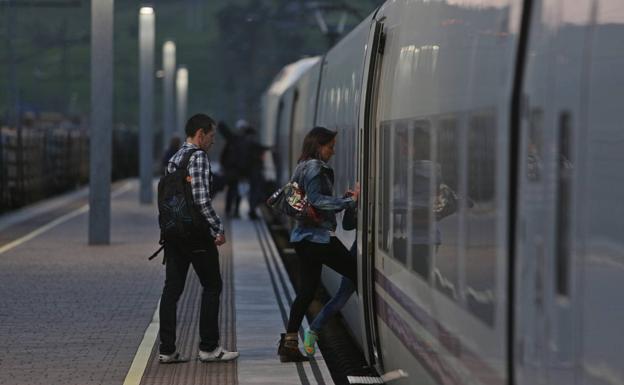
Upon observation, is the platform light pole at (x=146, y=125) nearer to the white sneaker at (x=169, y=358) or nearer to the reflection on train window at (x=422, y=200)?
the white sneaker at (x=169, y=358)

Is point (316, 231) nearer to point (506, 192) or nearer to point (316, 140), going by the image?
point (316, 140)

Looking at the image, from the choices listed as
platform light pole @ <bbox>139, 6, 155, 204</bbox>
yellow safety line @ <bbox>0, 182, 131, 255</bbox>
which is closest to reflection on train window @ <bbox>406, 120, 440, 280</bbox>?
yellow safety line @ <bbox>0, 182, 131, 255</bbox>

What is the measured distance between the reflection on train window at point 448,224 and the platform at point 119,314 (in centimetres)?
356

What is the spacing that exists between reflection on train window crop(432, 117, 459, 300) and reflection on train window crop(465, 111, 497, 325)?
325mm

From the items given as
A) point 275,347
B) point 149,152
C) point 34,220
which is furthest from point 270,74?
Result: point 275,347

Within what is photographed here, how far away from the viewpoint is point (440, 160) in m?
7.64

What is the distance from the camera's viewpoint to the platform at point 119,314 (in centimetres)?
1131

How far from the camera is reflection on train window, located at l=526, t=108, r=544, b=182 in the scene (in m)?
5.46

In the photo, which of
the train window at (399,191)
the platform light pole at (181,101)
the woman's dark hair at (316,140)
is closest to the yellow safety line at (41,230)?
the woman's dark hair at (316,140)

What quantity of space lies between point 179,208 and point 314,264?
103 cm

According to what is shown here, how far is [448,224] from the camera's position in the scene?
7.28 meters

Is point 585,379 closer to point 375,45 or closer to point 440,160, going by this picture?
point 440,160

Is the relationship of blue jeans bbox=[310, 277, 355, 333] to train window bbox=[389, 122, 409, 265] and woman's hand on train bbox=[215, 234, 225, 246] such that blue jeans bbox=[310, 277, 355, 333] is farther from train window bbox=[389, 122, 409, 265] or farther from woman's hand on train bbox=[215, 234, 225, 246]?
train window bbox=[389, 122, 409, 265]

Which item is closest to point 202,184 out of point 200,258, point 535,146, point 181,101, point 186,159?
point 186,159
